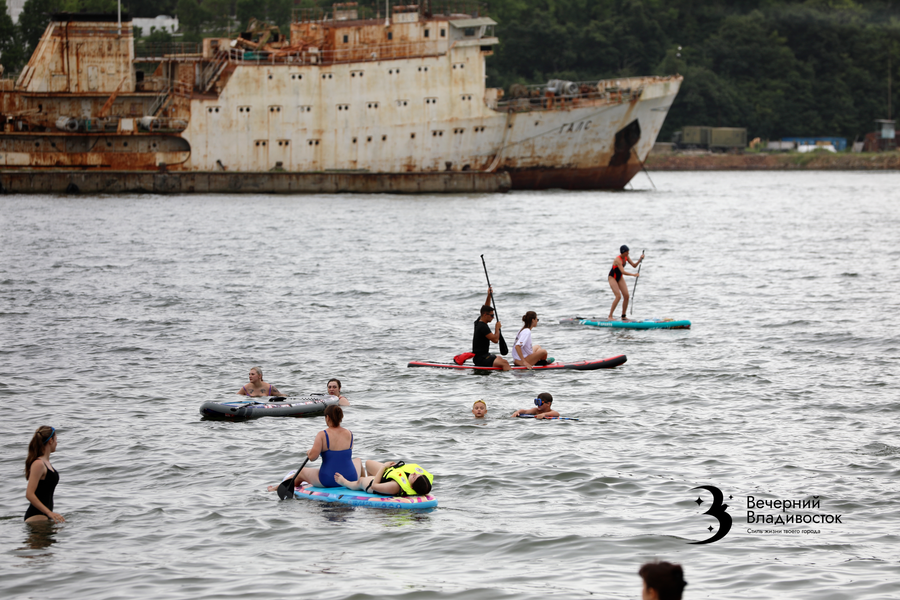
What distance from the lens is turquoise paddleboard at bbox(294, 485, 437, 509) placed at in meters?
11.4

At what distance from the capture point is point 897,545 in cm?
1027

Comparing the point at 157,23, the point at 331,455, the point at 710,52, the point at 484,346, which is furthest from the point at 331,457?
the point at 157,23

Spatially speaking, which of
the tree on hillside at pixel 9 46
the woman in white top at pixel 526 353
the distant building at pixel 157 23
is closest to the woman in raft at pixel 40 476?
the woman in white top at pixel 526 353

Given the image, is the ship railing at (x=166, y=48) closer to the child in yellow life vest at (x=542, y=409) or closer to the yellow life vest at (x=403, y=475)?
the child in yellow life vest at (x=542, y=409)

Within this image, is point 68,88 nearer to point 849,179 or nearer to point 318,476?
point 318,476

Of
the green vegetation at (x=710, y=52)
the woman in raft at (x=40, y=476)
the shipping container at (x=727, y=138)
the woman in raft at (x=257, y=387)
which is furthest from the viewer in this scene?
the shipping container at (x=727, y=138)

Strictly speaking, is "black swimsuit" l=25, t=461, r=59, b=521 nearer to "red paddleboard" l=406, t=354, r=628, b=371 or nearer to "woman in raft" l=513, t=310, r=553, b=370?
"red paddleboard" l=406, t=354, r=628, b=371

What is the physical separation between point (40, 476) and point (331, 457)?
3106 millimetres

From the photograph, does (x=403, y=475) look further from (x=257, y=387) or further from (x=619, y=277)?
(x=619, y=277)

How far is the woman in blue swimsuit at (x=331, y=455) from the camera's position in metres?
11.6

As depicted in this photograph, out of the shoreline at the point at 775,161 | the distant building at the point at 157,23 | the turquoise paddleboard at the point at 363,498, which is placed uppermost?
the distant building at the point at 157,23

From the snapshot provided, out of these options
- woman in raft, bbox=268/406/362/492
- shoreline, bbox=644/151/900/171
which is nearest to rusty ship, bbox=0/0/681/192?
shoreline, bbox=644/151/900/171

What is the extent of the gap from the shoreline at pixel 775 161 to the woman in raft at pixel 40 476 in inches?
4407

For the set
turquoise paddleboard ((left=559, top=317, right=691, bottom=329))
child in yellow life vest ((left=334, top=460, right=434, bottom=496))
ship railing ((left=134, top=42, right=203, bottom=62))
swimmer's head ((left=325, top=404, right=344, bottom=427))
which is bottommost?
child in yellow life vest ((left=334, top=460, right=434, bottom=496))
